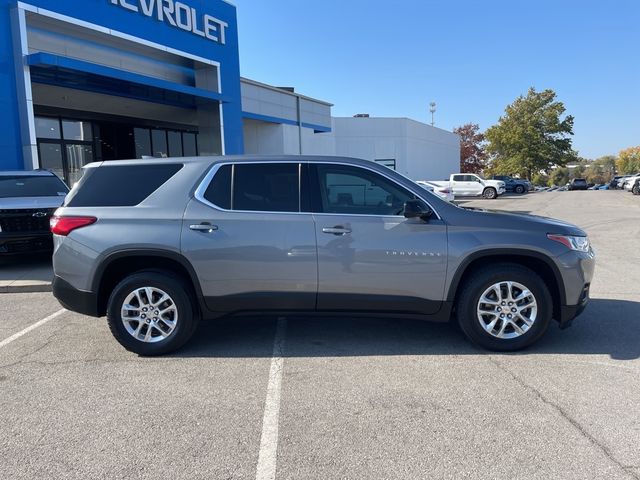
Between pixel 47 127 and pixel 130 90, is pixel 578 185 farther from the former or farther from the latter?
pixel 47 127

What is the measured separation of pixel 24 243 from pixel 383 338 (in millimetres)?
6990

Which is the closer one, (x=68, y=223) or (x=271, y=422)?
(x=271, y=422)

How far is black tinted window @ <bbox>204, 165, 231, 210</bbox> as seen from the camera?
4664mm

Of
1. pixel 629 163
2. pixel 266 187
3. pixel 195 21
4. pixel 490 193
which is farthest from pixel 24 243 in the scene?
pixel 629 163

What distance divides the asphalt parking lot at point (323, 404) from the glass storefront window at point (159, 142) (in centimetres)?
1745

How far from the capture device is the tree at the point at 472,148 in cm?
7588

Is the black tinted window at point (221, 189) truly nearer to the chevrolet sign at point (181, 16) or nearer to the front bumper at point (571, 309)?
the front bumper at point (571, 309)

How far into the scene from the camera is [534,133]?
64.2 meters

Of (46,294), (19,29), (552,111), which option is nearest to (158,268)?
(46,294)

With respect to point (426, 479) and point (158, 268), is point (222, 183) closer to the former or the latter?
point (158, 268)

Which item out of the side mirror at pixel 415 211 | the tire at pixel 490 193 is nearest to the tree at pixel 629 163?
the tire at pixel 490 193

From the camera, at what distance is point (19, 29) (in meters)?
11.3

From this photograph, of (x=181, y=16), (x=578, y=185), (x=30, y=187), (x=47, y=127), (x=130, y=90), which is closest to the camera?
(x=30, y=187)

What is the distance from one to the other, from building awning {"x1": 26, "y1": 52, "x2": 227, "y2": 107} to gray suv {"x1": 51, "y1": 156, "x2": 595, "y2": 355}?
8871 mm
